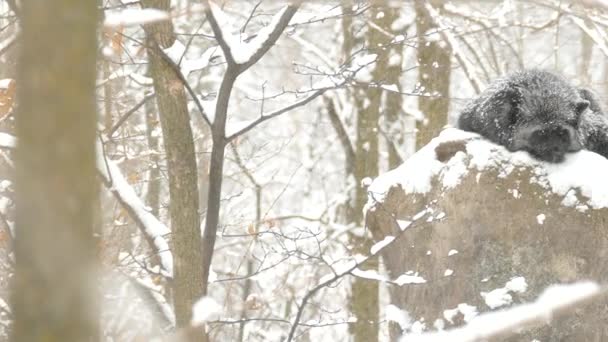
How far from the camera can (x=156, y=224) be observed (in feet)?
18.3

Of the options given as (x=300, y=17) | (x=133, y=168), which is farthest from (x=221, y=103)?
(x=133, y=168)

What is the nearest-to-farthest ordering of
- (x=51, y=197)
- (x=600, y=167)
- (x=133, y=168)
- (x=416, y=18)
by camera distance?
(x=51, y=197), (x=600, y=167), (x=133, y=168), (x=416, y=18)

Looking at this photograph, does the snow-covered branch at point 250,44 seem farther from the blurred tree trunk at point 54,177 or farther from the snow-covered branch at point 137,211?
the blurred tree trunk at point 54,177

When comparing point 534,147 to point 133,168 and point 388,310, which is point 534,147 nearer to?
point 388,310

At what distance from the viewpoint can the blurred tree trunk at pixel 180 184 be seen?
16.9 ft

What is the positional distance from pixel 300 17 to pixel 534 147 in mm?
1708

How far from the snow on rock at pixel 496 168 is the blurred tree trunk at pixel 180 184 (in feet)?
3.64

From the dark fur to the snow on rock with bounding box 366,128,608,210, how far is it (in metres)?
0.11

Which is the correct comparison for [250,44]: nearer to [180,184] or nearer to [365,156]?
[180,184]

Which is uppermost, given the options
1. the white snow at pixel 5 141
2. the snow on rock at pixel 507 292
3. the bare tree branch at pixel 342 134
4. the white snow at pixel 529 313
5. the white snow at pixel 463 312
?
the bare tree branch at pixel 342 134

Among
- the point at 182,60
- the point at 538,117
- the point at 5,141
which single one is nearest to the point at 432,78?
the point at 538,117

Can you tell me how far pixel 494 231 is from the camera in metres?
5.48

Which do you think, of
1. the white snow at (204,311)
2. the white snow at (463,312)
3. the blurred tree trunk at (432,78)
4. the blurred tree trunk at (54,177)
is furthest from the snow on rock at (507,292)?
the blurred tree trunk at (432,78)

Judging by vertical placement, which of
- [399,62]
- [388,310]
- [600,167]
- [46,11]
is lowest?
[388,310]
